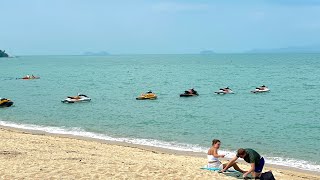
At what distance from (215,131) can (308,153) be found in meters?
8.70

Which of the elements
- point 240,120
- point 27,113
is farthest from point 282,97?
point 27,113

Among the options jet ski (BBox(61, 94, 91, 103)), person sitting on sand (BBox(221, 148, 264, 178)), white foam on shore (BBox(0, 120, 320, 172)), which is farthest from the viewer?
jet ski (BBox(61, 94, 91, 103))

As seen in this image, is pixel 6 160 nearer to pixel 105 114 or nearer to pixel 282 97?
pixel 105 114

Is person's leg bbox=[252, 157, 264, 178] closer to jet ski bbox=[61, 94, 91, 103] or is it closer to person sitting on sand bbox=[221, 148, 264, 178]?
person sitting on sand bbox=[221, 148, 264, 178]

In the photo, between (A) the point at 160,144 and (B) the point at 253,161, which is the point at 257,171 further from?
(A) the point at 160,144

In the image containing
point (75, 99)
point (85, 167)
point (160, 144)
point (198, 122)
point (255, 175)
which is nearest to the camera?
point (255, 175)

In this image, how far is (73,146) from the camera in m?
23.7

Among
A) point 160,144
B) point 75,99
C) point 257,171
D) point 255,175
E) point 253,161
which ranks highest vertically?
point 253,161

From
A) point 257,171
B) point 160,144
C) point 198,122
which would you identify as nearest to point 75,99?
point 198,122

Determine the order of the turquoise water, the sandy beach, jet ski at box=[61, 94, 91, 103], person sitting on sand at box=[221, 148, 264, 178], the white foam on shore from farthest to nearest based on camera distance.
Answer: jet ski at box=[61, 94, 91, 103]
the turquoise water
the white foam on shore
person sitting on sand at box=[221, 148, 264, 178]
the sandy beach

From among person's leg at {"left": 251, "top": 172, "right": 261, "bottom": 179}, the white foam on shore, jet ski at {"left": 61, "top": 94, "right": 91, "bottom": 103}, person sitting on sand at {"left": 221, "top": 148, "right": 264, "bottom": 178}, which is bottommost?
jet ski at {"left": 61, "top": 94, "right": 91, "bottom": 103}

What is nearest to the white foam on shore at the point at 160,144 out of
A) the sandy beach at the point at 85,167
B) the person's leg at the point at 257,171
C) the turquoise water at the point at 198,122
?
the turquoise water at the point at 198,122

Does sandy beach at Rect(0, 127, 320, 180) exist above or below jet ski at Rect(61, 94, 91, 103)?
above

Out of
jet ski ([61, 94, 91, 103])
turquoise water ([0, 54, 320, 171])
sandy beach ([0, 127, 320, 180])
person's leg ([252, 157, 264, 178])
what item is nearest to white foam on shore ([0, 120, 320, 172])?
turquoise water ([0, 54, 320, 171])
